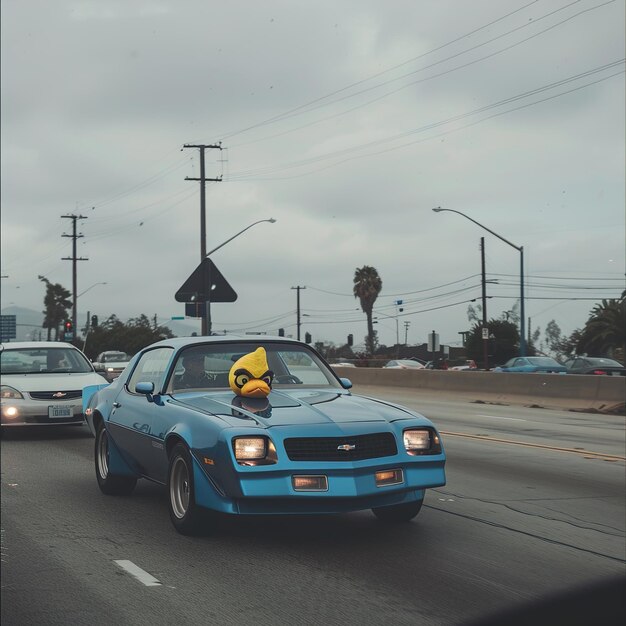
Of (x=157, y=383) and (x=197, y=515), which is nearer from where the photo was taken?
(x=197, y=515)

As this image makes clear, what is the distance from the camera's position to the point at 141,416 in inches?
323

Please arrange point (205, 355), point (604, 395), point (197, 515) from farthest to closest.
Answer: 1. point (604, 395)
2. point (205, 355)
3. point (197, 515)

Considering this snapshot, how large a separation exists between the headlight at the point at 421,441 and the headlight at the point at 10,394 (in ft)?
29.7

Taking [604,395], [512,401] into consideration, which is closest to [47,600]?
[604,395]

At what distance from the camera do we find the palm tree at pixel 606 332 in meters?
59.5

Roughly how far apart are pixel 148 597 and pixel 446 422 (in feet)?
44.6

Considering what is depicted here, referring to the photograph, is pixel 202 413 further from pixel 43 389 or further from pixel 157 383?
pixel 43 389

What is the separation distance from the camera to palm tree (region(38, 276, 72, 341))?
350 ft

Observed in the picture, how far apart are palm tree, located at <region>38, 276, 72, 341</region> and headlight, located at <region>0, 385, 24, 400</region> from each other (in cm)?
9456

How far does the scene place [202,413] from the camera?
23.2ft

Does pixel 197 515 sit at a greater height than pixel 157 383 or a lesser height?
lesser

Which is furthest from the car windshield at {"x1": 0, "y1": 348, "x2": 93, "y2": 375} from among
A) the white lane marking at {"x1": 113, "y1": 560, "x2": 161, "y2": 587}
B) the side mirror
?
the white lane marking at {"x1": 113, "y1": 560, "x2": 161, "y2": 587}

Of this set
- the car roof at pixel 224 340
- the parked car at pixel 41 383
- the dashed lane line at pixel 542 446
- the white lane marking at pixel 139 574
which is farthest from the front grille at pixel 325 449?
the parked car at pixel 41 383

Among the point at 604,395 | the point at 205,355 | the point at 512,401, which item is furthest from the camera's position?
the point at 512,401
